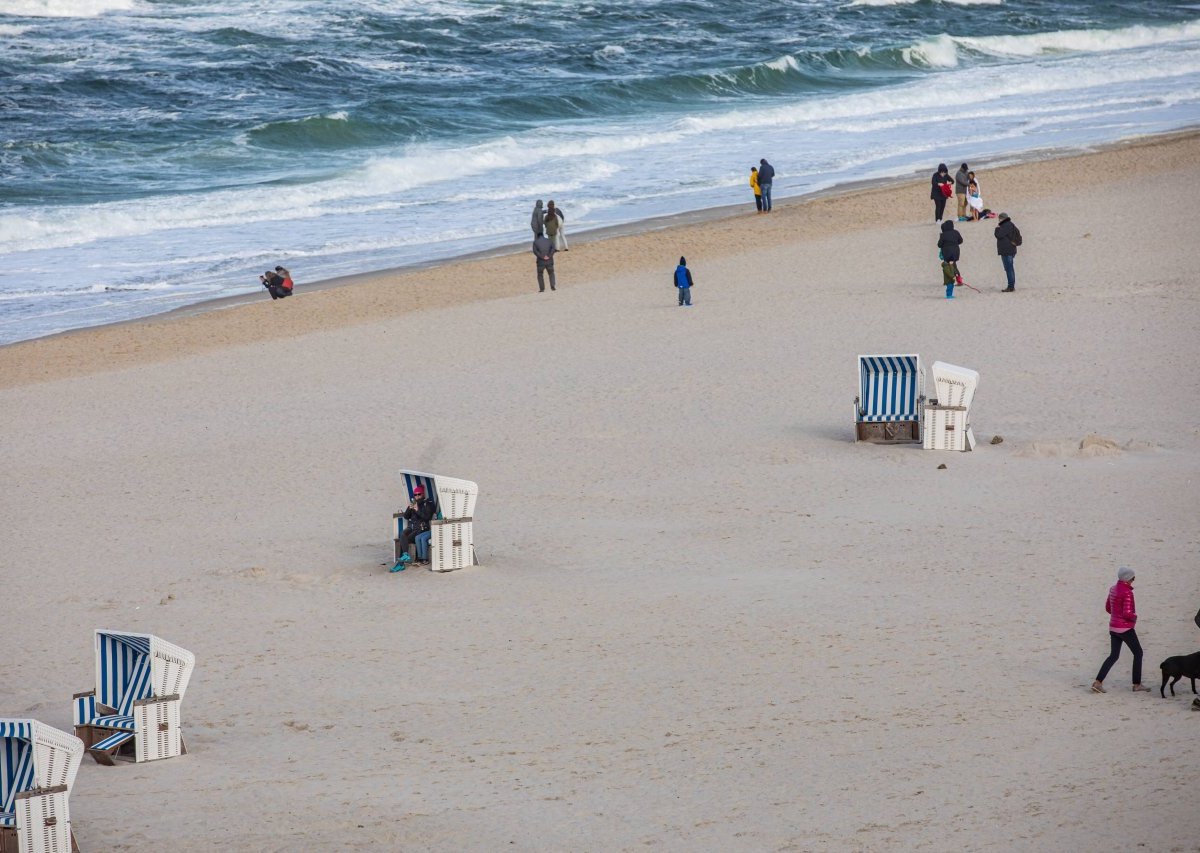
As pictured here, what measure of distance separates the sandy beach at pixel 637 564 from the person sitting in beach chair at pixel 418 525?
226mm

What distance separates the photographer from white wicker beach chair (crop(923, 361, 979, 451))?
13969 mm

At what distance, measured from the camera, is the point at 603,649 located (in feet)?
→ 33.2

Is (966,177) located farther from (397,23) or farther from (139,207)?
(397,23)

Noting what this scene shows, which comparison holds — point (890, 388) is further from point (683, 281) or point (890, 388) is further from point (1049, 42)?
point (1049, 42)

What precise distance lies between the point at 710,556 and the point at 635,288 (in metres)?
11.5

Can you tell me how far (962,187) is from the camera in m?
25.6

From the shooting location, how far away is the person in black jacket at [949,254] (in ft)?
66.6

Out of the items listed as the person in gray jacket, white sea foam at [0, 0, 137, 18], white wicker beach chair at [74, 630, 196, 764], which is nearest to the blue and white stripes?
white wicker beach chair at [74, 630, 196, 764]

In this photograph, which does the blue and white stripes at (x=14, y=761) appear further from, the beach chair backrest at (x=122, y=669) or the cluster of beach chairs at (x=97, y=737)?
the beach chair backrest at (x=122, y=669)

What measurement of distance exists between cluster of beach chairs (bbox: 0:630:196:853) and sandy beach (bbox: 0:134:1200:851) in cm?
24

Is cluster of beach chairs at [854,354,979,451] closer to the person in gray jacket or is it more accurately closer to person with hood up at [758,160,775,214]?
the person in gray jacket

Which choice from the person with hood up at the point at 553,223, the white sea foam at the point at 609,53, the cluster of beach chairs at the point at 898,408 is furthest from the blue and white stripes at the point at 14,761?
the white sea foam at the point at 609,53

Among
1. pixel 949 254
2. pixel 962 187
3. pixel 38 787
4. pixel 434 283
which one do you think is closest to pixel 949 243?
pixel 949 254

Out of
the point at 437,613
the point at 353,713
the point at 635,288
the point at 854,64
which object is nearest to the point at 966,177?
the point at 635,288
